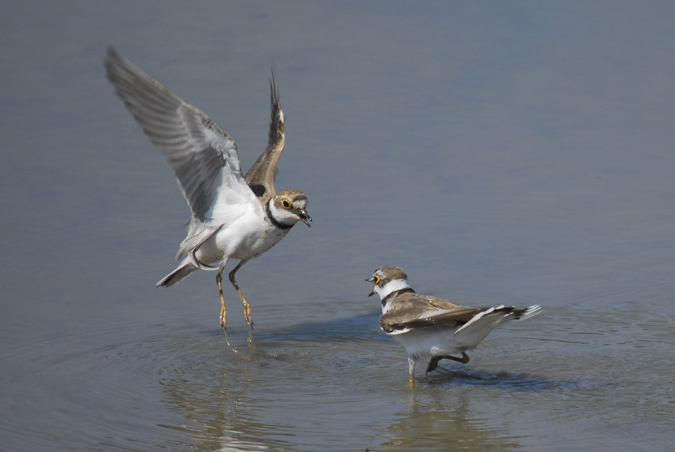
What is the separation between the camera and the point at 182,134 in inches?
349

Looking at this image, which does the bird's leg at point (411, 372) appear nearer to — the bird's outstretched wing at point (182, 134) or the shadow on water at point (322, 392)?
the shadow on water at point (322, 392)

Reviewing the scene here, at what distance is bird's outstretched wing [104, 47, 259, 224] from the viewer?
863 centimetres

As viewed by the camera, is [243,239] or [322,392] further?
[243,239]

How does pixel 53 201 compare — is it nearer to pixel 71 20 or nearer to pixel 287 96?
pixel 287 96

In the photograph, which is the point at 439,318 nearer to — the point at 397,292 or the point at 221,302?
the point at 397,292

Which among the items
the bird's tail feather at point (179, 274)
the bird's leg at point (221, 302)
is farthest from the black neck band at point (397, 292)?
the bird's tail feather at point (179, 274)

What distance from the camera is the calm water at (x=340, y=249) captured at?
6.73 m

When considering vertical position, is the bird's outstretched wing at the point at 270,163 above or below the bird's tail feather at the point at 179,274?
above

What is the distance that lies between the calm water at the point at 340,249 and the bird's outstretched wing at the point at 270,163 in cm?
72

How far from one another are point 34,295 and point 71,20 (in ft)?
28.4

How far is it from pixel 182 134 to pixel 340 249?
7.49 feet

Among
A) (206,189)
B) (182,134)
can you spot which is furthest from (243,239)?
(182,134)

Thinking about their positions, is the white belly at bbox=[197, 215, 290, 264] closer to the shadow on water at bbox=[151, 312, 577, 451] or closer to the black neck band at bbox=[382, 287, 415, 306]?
the shadow on water at bbox=[151, 312, 577, 451]

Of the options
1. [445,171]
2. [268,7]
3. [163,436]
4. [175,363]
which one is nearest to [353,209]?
[445,171]
